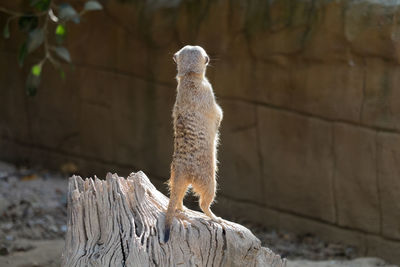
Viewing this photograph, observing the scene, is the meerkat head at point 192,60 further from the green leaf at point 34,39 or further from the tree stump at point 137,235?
the green leaf at point 34,39

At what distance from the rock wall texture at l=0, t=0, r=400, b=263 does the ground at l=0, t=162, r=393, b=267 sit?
12 cm

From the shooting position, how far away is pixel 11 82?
7.52 m

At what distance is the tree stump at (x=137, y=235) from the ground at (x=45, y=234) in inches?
77.2

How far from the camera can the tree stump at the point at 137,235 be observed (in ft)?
11.3

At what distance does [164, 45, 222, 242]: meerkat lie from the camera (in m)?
3.73

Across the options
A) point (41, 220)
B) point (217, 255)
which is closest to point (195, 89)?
point (217, 255)

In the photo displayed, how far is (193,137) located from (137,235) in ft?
1.86

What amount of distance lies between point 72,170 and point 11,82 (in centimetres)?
109

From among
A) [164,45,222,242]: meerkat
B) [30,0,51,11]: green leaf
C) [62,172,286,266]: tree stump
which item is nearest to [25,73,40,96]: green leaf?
[30,0,51,11]: green leaf

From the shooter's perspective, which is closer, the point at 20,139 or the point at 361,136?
the point at 361,136

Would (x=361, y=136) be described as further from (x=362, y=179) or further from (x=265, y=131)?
(x=265, y=131)

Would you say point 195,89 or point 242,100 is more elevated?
point 195,89

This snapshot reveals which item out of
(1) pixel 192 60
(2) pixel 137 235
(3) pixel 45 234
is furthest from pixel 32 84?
(2) pixel 137 235

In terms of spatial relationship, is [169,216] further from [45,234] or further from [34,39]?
[45,234]
